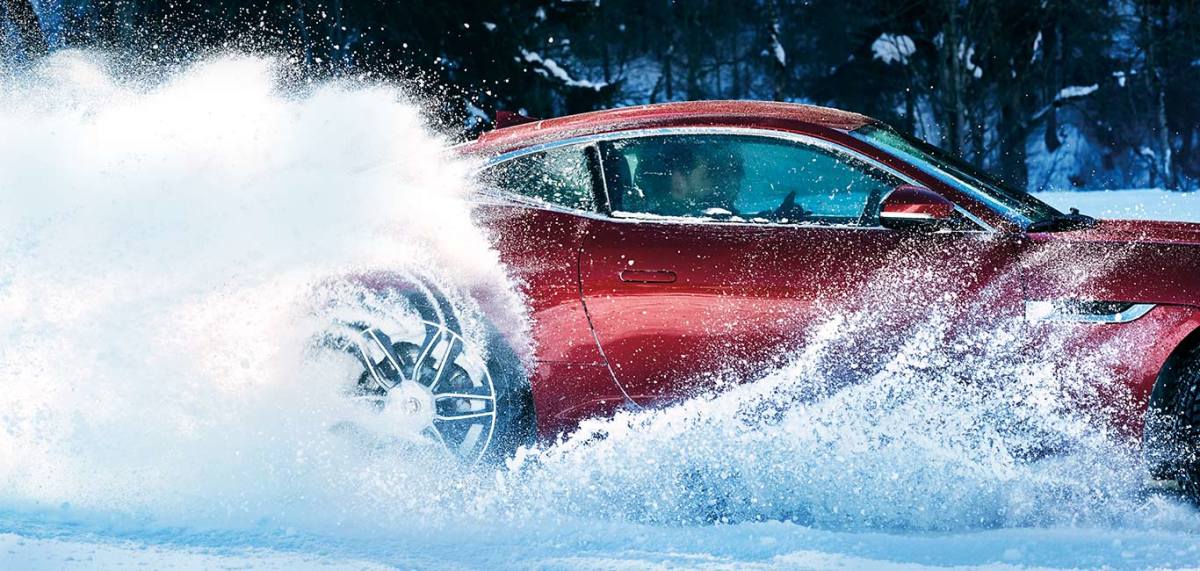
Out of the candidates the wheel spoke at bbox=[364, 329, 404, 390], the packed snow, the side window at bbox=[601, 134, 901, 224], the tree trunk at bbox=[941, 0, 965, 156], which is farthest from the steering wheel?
the tree trunk at bbox=[941, 0, 965, 156]

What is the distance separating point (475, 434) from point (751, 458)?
38.7 inches

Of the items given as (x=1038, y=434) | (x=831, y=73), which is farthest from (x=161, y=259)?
(x=831, y=73)

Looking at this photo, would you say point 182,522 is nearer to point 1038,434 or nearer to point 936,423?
point 936,423

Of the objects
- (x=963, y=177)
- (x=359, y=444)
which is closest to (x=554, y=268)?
(x=359, y=444)

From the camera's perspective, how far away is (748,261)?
4141 millimetres

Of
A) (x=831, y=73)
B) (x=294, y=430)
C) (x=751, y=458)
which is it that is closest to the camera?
(x=751, y=458)

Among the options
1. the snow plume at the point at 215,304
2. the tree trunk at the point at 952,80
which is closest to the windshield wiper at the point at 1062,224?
the snow plume at the point at 215,304

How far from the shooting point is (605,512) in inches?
166

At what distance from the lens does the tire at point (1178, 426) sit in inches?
153

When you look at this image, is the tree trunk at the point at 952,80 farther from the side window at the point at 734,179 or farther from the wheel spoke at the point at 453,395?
the wheel spoke at the point at 453,395

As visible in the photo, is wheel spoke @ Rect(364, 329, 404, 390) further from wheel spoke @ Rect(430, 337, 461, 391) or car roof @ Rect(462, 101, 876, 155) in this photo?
car roof @ Rect(462, 101, 876, 155)

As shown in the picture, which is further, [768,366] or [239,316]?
[239,316]

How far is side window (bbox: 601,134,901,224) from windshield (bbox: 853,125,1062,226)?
17 cm

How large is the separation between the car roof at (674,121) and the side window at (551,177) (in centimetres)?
7
